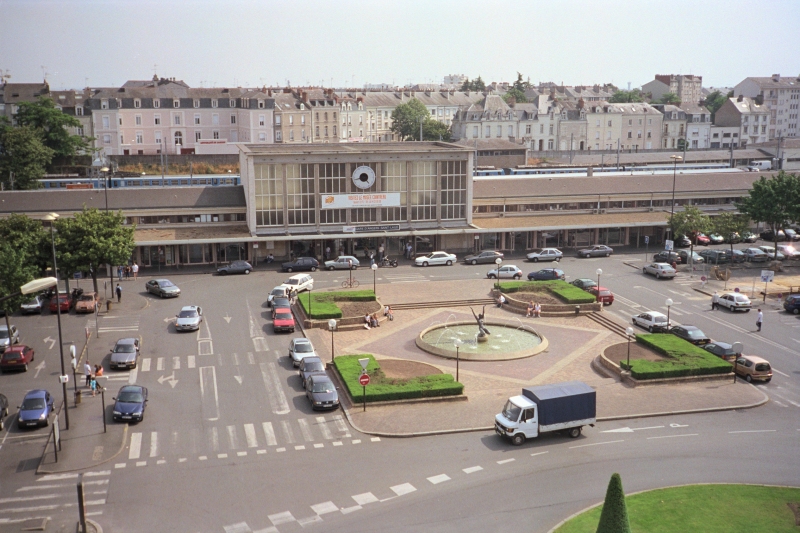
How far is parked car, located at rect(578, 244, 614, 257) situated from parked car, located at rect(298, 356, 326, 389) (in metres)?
37.6

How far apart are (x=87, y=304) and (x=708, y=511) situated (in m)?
42.4

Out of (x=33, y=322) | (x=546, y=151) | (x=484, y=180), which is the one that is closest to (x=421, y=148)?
(x=484, y=180)

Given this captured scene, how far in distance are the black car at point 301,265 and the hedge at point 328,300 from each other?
9.16 m

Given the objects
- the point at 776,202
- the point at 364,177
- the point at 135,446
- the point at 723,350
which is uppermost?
the point at 364,177

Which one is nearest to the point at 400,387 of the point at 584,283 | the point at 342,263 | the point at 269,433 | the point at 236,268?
the point at 269,433

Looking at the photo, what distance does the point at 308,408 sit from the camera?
3934 centimetres

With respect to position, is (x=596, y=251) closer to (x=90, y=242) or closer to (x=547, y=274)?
(x=547, y=274)

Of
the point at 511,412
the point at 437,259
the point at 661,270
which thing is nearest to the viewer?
the point at 511,412

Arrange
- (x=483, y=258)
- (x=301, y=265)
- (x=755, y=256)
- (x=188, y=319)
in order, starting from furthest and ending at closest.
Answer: (x=755, y=256)
(x=483, y=258)
(x=301, y=265)
(x=188, y=319)

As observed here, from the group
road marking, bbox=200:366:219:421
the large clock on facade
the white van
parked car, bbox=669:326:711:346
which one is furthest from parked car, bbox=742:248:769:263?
road marking, bbox=200:366:219:421

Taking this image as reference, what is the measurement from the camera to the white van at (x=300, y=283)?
6075cm

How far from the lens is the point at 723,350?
45406mm

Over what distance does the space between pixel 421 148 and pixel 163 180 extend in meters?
29.7

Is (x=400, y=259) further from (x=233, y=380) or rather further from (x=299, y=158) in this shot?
(x=233, y=380)
